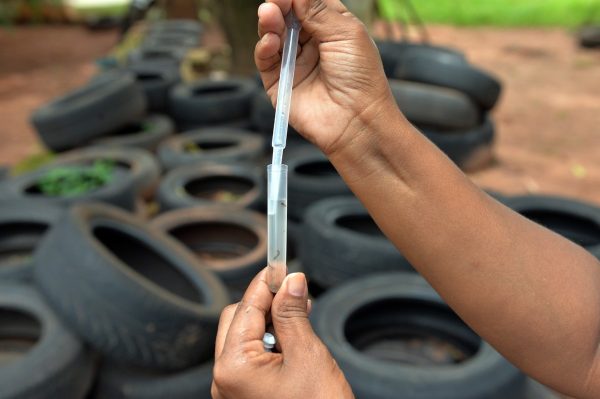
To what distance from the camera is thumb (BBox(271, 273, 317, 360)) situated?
94cm

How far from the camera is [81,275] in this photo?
8.07 feet

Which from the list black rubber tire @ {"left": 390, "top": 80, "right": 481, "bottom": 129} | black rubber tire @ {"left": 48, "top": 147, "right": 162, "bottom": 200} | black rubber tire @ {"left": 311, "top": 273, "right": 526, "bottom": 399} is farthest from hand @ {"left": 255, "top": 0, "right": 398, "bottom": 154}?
black rubber tire @ {"left": 390, "top": 80, "right": 481, "bottom": 129}

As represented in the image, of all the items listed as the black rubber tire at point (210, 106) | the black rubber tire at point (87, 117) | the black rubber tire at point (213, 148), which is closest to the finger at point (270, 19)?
the black rubber tire at point (213, 148)

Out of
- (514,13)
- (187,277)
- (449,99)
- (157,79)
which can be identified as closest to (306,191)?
(187,277)

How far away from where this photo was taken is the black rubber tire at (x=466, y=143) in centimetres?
491

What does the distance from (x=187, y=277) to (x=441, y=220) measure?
215cm

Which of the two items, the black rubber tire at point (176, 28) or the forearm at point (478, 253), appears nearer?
the forearm at point (478, 253)

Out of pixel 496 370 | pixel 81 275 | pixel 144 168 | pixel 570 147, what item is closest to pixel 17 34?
pixel 144 168

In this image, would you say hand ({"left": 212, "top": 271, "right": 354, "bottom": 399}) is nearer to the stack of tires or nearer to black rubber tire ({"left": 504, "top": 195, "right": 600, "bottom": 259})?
black rubber tire ({"left": 504, "top": 195, "right": 600, "bottom": 259})

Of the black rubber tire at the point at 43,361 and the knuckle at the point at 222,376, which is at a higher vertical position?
the knuckle at the point at 222,376

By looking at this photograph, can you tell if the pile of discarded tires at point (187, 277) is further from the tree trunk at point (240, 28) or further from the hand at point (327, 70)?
the tree trunk at point (240, 28)

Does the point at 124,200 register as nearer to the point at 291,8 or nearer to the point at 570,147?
the point at 291,8

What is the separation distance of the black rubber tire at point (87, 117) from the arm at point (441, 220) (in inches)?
170

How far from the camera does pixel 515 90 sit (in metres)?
8.23
